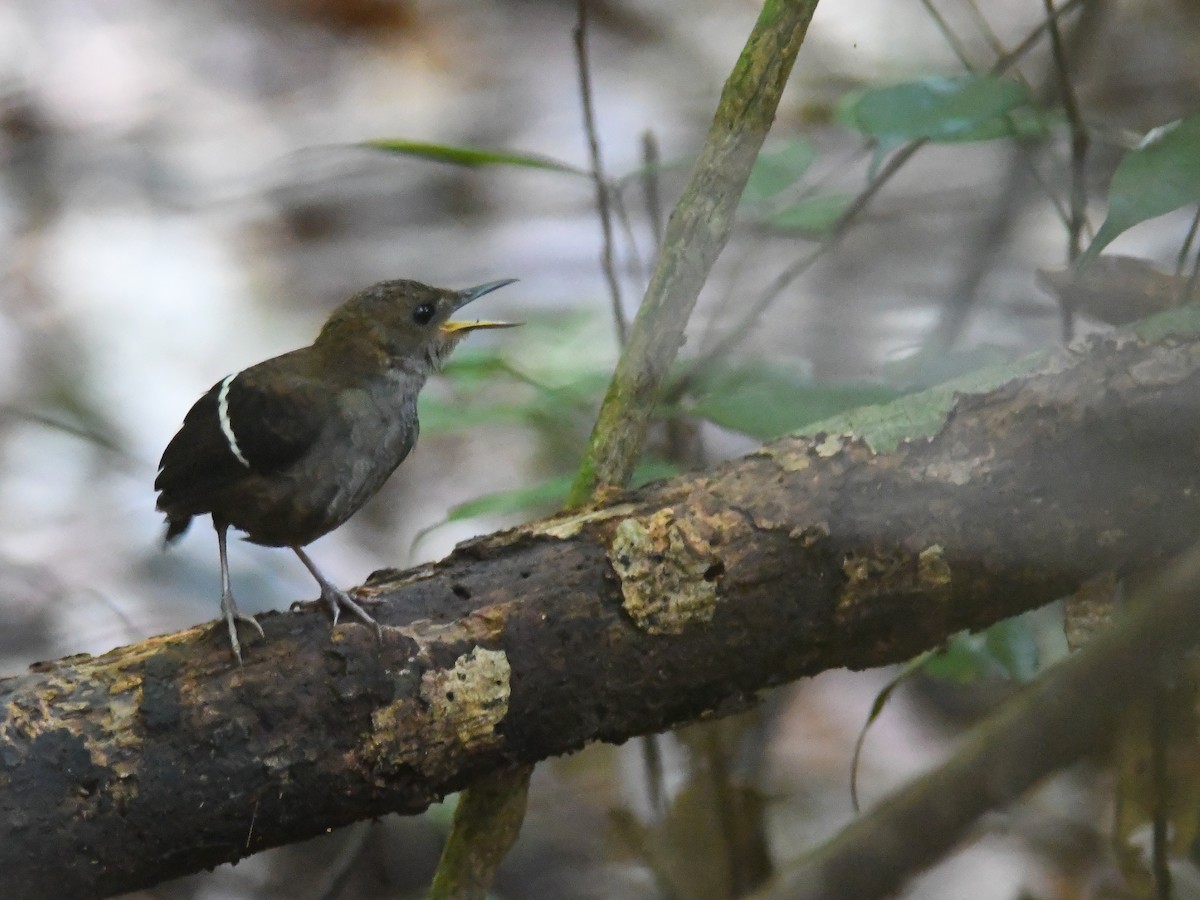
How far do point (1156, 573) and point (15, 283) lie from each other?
5.25 m

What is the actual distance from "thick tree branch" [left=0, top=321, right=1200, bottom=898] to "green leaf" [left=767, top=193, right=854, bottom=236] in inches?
35.8

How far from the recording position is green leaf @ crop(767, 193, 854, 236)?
2840mm

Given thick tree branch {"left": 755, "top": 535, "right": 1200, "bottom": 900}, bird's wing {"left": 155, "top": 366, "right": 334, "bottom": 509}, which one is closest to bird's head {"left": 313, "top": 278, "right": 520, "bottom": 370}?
bird's wing {"left": 155, "top": 366, "right": 334, "bottom": 509}

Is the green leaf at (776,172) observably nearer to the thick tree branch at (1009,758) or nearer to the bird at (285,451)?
the bird at (285,451)

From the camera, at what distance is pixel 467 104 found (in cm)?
640

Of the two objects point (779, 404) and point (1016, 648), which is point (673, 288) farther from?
point (1016, 648)

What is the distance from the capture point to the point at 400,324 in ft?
8.87

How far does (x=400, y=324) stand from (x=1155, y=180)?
1.52 m

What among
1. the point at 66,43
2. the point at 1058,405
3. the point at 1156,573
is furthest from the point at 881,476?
the point at 66,43

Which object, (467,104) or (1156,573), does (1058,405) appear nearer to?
(1156,573)

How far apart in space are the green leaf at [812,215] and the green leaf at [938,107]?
1.77ft

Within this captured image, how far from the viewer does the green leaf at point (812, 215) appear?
284 cm

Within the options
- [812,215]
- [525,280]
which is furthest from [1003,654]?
[525,280]

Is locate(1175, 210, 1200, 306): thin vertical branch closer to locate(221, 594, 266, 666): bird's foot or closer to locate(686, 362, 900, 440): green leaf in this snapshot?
locate(686, 362, 900, 440): green leaf
